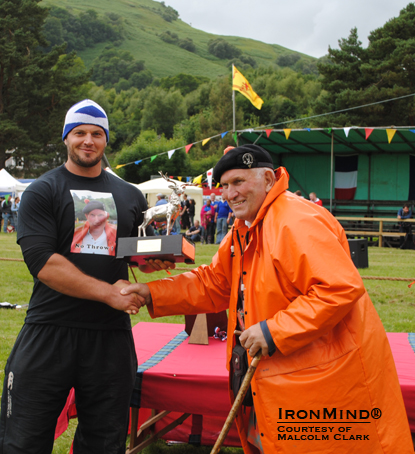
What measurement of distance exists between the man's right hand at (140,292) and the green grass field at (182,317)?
1.82 metres

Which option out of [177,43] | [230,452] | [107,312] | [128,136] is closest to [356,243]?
[230,452]

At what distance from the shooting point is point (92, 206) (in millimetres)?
2338

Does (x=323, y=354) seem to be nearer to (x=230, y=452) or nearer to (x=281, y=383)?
(x=281, y=383)

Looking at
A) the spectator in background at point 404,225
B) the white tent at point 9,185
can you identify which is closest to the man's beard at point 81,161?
the spectator in background at point 404,225

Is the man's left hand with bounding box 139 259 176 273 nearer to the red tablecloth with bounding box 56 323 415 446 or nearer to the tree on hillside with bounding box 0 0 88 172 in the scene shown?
the red tablecloth with bounding box 56 323 415 446

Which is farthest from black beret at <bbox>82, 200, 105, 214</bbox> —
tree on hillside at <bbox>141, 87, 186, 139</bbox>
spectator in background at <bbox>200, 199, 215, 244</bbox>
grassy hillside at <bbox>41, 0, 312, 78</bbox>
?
grassy hillside at <bbox>41, 0, 312, 78</bbox>

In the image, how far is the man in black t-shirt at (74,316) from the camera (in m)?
2.19

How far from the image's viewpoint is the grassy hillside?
486ft

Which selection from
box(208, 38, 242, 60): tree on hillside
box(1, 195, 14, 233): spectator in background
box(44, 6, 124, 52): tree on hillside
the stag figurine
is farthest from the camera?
box(208, 38, 242, 60): tree on hillside

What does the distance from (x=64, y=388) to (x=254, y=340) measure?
3.23ft

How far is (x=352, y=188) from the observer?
72.0ft

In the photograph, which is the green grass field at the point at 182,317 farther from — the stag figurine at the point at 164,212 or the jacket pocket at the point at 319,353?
the jacket pocket at the point at 319,353

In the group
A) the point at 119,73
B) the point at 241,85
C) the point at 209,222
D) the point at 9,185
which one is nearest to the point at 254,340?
the point at 209,222

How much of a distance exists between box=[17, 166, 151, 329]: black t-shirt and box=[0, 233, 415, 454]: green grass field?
1860mm
